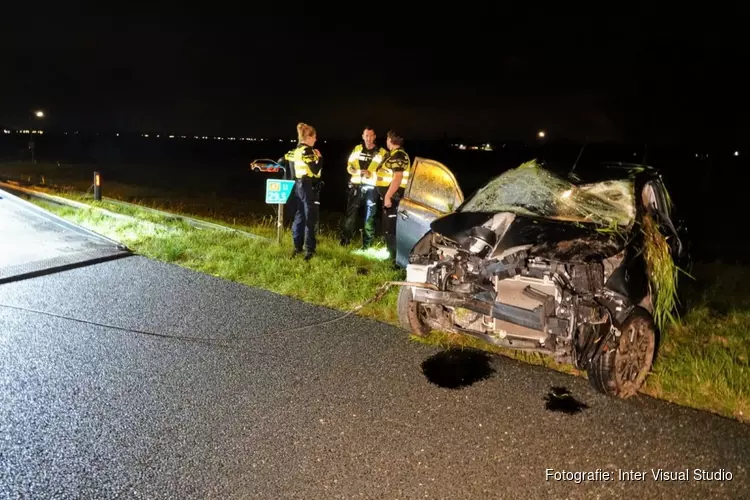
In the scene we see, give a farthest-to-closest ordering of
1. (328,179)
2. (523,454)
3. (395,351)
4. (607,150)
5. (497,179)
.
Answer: (607,150) < (328,179) < (497,179) < (395,351) < (523,454)

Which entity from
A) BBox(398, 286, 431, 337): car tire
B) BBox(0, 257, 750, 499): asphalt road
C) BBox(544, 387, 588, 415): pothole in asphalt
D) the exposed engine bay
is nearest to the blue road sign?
BBox(0, 257, 750, 499): asphalt road

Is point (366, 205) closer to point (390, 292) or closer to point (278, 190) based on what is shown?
point (278, 190)

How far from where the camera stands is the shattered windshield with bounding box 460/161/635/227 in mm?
4629

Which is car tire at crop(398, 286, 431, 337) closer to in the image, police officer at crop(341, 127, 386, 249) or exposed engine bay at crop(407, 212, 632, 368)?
exposed engine bay at crop(407, 212, 632, 368)

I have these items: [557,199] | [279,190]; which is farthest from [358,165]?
[557,199]

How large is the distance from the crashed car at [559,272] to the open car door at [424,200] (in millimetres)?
625

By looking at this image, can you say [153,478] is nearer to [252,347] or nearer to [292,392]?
[292,392]

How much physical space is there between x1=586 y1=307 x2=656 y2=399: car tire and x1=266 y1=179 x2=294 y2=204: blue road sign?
17.4ft

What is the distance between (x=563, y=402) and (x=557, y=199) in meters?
1.72

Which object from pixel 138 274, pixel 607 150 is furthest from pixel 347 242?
pixel 607 150

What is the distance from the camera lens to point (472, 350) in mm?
5082

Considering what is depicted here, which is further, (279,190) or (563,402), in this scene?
(279,190)

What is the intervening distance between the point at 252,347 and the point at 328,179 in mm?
25755

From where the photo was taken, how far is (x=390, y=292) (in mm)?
6480
